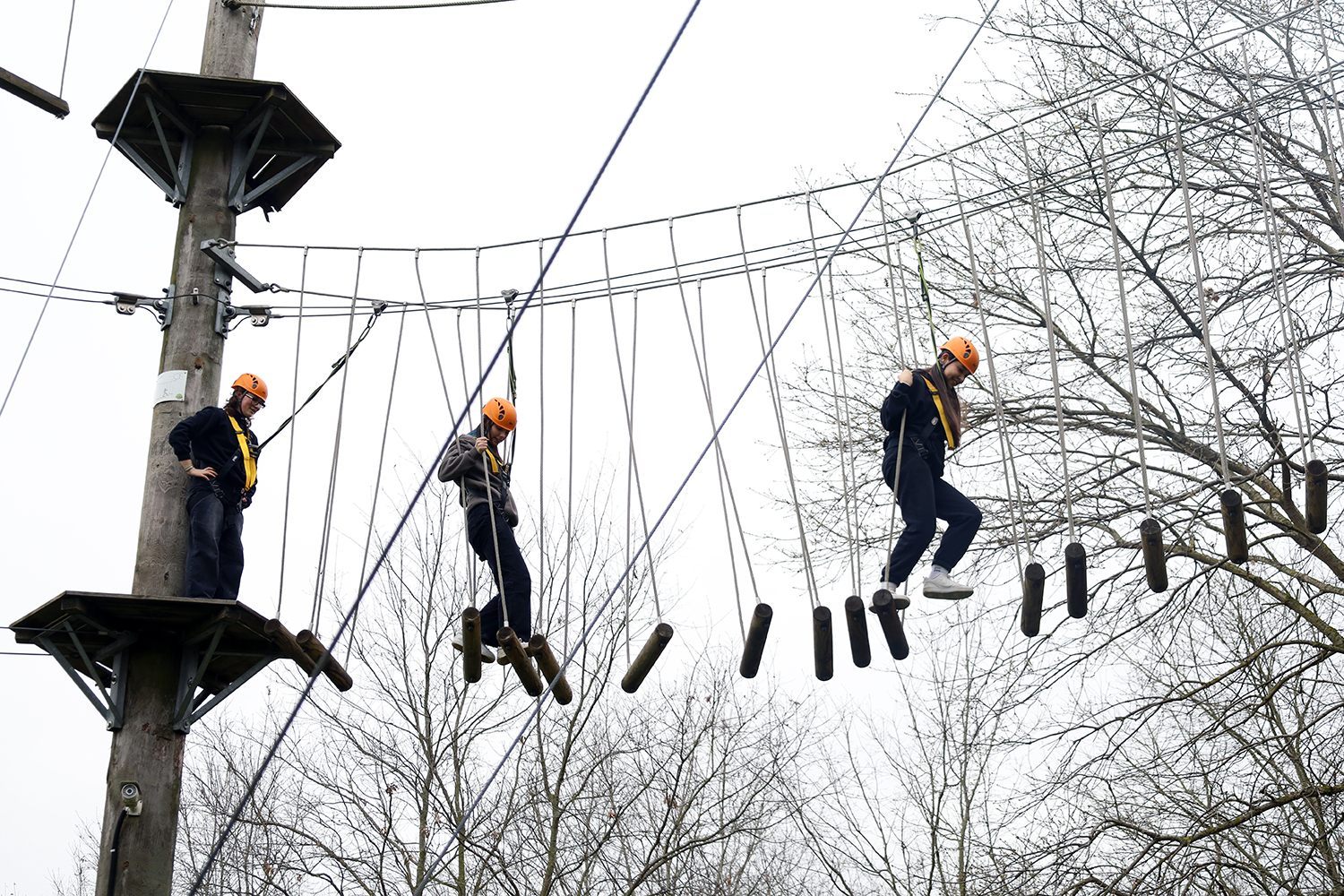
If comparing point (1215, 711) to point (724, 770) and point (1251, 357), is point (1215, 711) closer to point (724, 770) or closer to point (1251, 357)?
point (1251, 357)

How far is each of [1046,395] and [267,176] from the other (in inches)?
211

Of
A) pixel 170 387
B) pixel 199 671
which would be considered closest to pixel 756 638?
pixel 199 671

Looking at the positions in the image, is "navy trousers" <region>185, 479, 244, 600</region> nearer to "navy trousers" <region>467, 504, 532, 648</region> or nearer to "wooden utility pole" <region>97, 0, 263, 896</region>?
"wooden utility pole" <region>97, 0, 263, 896</region>

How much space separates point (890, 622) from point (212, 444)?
3078 millimetres

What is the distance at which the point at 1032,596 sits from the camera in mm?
4812

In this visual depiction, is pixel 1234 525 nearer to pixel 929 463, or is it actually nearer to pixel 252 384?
pixel 929 463

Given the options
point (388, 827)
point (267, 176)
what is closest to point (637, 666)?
point (267, 176)

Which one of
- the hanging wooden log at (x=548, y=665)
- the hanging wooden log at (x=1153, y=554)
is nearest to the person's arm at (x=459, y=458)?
the hanging wooden log at (x=548, y=665)

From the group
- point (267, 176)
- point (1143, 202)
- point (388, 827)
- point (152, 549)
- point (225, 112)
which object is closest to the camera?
point (152, 549)

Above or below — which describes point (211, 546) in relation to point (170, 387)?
below

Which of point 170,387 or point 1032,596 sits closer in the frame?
point 1032,596

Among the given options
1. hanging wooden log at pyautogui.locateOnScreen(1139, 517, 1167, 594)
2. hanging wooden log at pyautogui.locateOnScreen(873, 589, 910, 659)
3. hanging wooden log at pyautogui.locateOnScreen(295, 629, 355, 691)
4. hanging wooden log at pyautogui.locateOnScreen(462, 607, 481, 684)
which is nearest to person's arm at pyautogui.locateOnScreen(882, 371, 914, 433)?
hanging wooden log at pyautogui.locateOnScreen(873, 589, 910, 659)

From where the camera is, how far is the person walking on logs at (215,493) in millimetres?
5707

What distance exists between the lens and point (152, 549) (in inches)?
226
